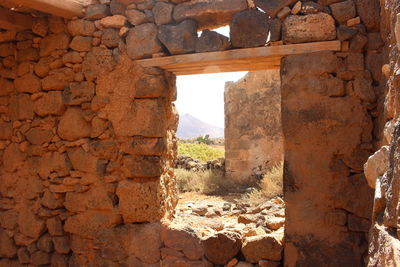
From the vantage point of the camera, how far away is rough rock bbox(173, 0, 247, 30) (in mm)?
3029

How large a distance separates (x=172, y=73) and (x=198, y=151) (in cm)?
1196

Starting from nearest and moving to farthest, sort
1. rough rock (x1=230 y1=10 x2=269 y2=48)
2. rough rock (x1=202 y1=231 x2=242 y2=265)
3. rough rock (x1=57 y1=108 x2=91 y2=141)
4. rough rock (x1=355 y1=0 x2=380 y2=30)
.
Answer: rough rock (x1=355 y1=0 x2=380 y2=30)
rough rock (x1=230 y1=10 x2=269 y2=48)
rough rock (x1=202 y1=231 x2=242 y2=265)
rough rock (x1=57 y1=108 x2=91 y2=141)

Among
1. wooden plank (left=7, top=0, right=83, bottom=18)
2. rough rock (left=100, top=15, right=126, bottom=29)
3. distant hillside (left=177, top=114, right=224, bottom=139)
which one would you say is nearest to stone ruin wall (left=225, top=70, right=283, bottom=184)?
rough rock (left=100, top=15, right=126, bottom=29)

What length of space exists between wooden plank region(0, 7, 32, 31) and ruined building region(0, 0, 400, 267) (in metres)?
0.01

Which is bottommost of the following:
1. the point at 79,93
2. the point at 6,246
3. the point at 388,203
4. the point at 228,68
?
the point at 6,246

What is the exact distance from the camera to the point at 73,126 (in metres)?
3.51

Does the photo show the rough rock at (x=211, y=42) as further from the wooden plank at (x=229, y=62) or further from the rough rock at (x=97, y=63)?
the rough rock at (x=97, y=63)

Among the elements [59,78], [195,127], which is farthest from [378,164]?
[195,127]

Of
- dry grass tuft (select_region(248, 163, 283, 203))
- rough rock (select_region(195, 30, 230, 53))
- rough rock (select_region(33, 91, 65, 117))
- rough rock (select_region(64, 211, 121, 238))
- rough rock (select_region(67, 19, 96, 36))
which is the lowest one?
dry grass tuft (select_region(248, 163, 283, 203))

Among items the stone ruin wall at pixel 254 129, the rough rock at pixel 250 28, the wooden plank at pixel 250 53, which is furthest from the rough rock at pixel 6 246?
the stone ruin wall at pixel 254 129

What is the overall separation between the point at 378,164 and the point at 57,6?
9.76 ft

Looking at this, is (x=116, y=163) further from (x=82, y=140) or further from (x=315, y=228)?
(x=315, y=228)

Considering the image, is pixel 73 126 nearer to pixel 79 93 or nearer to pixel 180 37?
pixel 79 93

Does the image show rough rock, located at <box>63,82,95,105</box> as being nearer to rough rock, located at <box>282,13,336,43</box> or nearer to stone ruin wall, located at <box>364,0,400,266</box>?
rough rock, located at <box>282,13,336,43</box>
